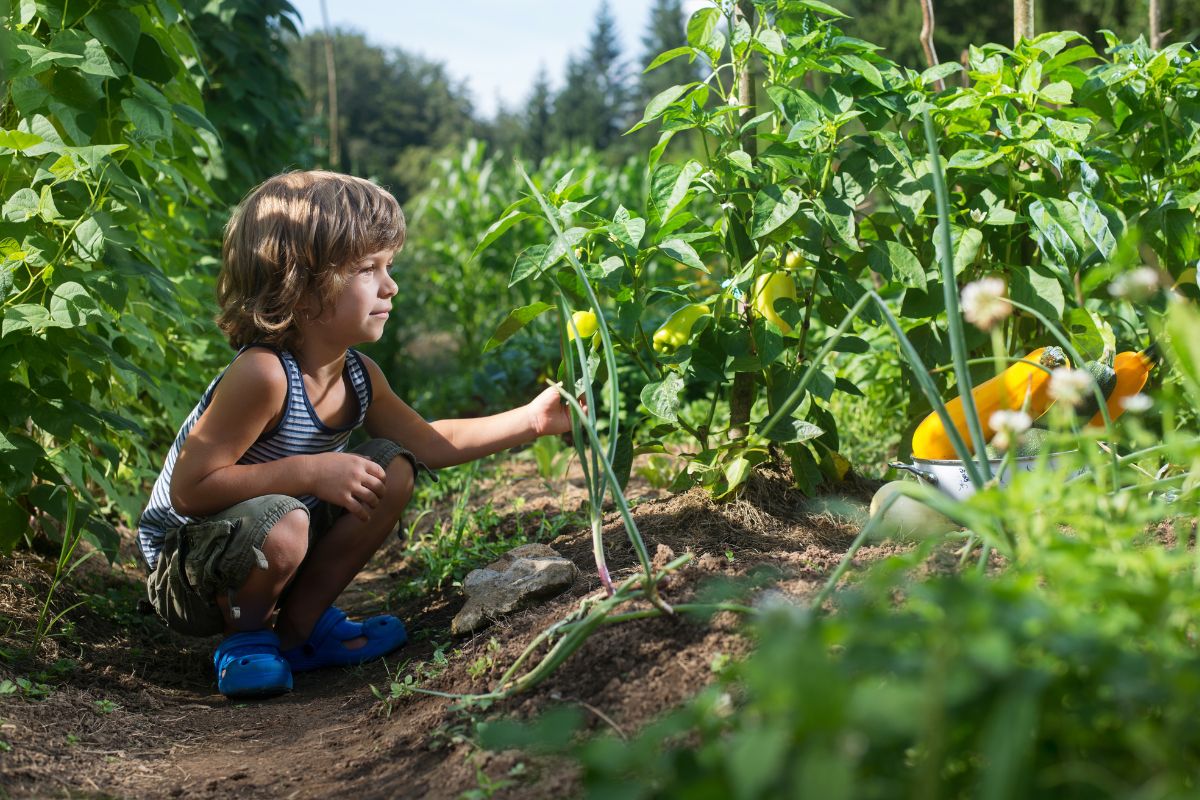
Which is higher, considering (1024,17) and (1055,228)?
(1024,17)

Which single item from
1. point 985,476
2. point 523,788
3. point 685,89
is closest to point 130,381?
point 685,89

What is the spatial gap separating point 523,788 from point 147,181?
6.20 feet

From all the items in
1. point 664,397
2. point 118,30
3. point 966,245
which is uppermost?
point 118,30

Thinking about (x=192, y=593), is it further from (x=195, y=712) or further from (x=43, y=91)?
(x=43, y=91)

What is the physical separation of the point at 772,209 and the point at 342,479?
98cm

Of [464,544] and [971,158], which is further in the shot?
[464,544]

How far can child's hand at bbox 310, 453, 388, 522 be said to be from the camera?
2010 millimetres

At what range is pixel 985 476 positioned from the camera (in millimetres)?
1124


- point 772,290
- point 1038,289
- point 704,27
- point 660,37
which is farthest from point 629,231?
point 660,37

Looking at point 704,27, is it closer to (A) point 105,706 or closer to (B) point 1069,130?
(B) point 1069,130

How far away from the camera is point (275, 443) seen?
212 cm

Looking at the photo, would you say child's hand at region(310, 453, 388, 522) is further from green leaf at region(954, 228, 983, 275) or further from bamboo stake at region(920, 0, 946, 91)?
bamboo stake at region(920, 0, 946, 91)

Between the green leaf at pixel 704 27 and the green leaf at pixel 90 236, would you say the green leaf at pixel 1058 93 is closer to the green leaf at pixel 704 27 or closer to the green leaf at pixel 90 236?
the green leaf at pixel 704 27

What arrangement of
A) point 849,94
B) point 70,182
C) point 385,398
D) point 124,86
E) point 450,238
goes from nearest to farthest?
point 849,94 < point 70,182 < point 124,86 < point 385,398 < point 450,238
